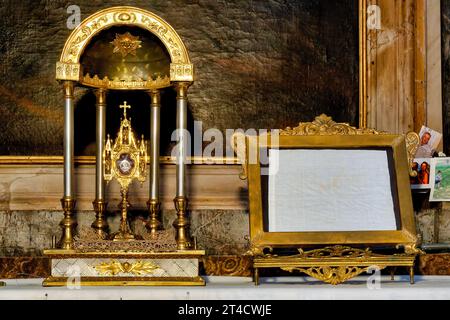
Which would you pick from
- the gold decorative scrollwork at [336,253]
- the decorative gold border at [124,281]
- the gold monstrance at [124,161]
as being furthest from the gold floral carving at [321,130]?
the decorative gold border at [124,281]

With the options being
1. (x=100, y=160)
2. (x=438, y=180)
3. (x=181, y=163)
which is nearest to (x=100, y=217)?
(x=100, y=160)

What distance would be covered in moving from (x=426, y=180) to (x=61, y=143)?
2528mm

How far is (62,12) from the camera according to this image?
644 cm

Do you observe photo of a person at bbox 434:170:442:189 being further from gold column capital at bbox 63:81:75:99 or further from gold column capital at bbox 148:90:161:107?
gold column capital at bbox 63:81:75:99

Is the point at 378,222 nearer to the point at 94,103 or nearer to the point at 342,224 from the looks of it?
the point at 342,224

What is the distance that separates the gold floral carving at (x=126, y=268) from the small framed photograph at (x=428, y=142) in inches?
84.6

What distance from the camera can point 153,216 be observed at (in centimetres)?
589

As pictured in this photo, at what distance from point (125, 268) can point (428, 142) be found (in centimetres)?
236

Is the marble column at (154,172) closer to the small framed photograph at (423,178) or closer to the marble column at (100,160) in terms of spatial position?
the marble column at (100,160)

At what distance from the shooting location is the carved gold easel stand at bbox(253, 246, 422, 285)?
5.29 meters

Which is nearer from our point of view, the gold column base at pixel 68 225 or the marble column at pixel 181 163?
the gold column base at pixel 68 225

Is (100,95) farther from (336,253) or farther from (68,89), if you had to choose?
(336,253)

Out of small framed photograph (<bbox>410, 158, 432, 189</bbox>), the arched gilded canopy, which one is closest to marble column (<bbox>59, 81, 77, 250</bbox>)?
the arched gilded canopy

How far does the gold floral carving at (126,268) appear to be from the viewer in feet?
17.9
